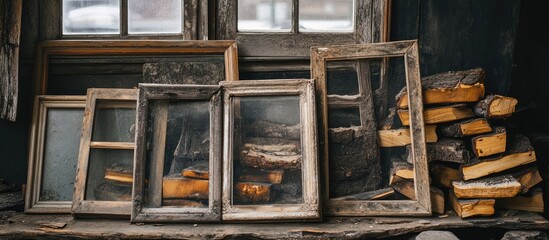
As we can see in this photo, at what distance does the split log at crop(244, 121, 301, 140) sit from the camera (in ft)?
11.1

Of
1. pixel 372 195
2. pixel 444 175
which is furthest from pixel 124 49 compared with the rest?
pixel 444 175

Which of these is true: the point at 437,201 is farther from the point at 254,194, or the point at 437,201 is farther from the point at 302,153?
the point at 254,194

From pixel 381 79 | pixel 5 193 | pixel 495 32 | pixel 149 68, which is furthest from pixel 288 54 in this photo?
pixel 5 193

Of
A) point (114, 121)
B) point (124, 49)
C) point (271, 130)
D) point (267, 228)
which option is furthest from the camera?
point (124, 49)

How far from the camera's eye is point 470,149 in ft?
10.9

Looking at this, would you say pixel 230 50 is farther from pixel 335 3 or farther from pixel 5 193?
pixel 5 193

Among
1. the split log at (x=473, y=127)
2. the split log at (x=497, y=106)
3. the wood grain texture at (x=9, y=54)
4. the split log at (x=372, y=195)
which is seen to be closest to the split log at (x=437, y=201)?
the split log at (x=372, y=195)

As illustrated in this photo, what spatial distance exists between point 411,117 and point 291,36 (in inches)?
37.5

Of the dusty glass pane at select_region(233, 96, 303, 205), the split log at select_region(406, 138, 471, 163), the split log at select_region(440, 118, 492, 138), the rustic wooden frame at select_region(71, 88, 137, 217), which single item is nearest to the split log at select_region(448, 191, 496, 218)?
the split log at select_region(406, 138, 471, 163)

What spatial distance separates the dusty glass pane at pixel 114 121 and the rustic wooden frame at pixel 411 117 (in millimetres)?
1147

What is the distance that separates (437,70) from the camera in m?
3.64

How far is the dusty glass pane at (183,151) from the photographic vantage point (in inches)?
131

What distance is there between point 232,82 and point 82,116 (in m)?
0.99

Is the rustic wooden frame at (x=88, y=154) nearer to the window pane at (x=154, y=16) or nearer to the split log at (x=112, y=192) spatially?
the split log at (x=112, y=192)
